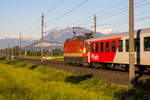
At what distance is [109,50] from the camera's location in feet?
67.6

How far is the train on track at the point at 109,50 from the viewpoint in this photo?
15.9 m

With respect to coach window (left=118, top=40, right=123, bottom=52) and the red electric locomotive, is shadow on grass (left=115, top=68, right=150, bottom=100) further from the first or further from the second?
the red electric locomotive

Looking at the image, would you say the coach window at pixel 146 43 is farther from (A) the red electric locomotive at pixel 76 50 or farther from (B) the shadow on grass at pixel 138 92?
(A) the red electric locomotive at pixel 76 50

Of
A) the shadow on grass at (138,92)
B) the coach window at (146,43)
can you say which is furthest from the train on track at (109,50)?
the shadow on grass at (138,92)

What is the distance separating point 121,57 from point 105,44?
3.16 meters

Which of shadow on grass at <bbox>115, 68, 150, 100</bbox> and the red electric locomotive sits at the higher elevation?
the red electric locomotive

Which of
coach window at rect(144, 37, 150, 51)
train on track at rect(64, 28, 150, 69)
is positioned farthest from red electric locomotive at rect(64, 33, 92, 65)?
coach window at rect(144, 37, 150, 51)

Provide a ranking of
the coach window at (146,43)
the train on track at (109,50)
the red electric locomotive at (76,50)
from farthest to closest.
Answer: the red electric locomotive at (76,50) < the train on track at (109,50) < the coach window at (146,43)

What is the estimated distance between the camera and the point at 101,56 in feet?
72.9

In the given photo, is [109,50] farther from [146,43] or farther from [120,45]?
[146,43]

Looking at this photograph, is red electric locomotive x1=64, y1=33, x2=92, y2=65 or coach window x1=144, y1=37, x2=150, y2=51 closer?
coach window x1=144, y1=37, x2=150, y2=51

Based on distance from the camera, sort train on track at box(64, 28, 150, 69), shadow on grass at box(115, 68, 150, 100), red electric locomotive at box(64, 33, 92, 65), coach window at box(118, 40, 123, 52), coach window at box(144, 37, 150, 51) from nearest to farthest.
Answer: shadow on grass at box(115, 68, 150, 100) < coach window at box(144, 37, 150, 51) < train on track at box(64, 28, 150, 69) < coach window at box(118, 40, 123, 52) < red electric locomotive at box(64, 33, 92, 65)

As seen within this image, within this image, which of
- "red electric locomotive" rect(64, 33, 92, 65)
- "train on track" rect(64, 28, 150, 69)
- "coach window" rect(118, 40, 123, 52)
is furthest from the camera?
"red electric locomotive" rect(64, 33, 92, 65)

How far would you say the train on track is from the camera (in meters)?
15.9
